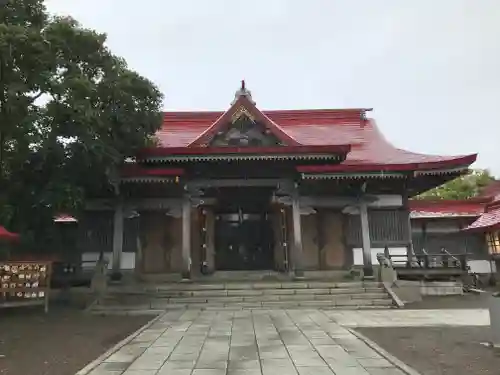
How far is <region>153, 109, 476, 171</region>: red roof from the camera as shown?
55.2ft

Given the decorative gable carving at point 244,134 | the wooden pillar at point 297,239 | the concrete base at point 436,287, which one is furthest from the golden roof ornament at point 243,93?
the concrete base at point 436,287

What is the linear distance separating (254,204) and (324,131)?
20.9 feet

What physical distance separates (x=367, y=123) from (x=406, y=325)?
47.6ft

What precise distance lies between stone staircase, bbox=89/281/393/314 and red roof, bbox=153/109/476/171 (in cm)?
534

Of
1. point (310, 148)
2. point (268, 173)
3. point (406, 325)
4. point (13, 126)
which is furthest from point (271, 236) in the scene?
point (13, 126)

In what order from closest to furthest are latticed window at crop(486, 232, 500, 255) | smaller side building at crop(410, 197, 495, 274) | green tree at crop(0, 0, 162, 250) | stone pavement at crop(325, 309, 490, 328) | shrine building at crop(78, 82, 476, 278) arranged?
stone pavement at crop(325, 309, 490, 328) < green tree at crop(0, 0, 162, 250) < shrine building at crop(78, 82, 476, 278) < latticed window at crop(486, 232, 500, 255) < smaller side building at crop(410, 197, 495, 274)

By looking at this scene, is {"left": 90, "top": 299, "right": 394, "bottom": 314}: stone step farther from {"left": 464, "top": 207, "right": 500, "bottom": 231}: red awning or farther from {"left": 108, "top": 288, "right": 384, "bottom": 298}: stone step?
{"left": 464, "top": 207, "right": 500, "bottom": 231}: red awning

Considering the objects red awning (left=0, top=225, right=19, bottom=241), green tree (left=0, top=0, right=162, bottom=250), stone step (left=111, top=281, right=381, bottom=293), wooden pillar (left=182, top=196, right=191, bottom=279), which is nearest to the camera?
red awning (left=0, top=225, right=19, bottom=241)

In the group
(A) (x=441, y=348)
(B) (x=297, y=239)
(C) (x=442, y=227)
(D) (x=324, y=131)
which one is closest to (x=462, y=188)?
(C) (x=442, y=227)

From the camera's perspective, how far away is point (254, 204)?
16797 millimetres

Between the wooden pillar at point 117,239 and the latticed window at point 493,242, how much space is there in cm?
1470

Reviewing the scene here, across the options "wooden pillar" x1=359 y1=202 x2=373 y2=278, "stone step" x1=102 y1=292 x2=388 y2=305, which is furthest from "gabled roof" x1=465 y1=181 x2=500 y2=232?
"stone step" x1=102 y1=292 x2=388 y2=305

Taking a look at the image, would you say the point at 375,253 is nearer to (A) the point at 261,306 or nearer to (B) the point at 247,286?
(B) the point at 247,286

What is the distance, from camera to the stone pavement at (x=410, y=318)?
9094 millimetres
